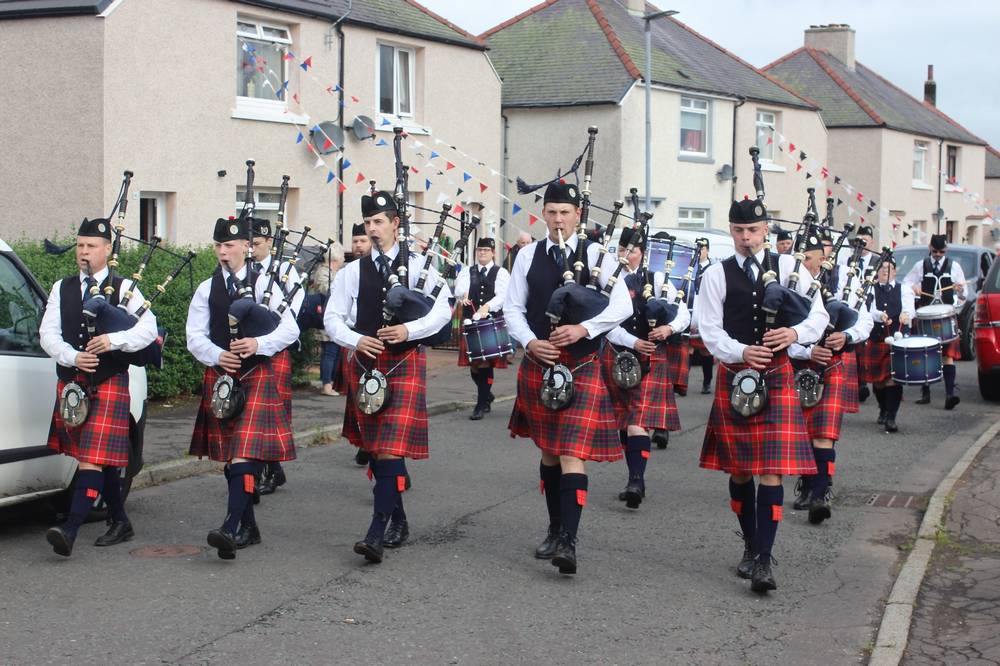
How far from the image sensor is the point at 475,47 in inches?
909

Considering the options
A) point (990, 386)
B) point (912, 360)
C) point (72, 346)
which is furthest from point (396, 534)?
point (990, 386)

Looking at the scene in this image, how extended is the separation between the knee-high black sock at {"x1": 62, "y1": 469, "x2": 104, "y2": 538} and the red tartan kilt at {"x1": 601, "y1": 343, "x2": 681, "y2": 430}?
3481mm

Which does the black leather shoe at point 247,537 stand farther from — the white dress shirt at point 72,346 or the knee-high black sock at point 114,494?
the white dress shirt at point 72,346

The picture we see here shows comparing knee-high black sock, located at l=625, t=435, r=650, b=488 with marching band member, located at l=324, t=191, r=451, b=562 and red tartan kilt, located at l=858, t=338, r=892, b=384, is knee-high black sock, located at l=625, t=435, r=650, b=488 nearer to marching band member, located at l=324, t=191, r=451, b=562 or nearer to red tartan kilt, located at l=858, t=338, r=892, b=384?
marching band member, located at l=324, t=191, r=451, b=562

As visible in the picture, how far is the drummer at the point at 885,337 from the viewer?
41.2 ft

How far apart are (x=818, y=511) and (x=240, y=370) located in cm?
374

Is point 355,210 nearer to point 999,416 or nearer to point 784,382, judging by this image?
point 999,416

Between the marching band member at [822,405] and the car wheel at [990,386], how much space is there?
7.09 m

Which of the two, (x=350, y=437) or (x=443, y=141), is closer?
(x=350, y=437)

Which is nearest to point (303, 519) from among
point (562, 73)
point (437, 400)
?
point (437, 400)

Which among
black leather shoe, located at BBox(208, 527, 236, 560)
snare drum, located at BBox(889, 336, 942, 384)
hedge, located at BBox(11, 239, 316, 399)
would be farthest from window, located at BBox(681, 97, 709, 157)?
black leather shoe, located at BBox(208, 527, 236, 560)

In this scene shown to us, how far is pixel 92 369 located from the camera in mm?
6926

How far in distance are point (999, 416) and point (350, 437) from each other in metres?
9.32

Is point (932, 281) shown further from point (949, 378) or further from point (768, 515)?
point (768, 515)
